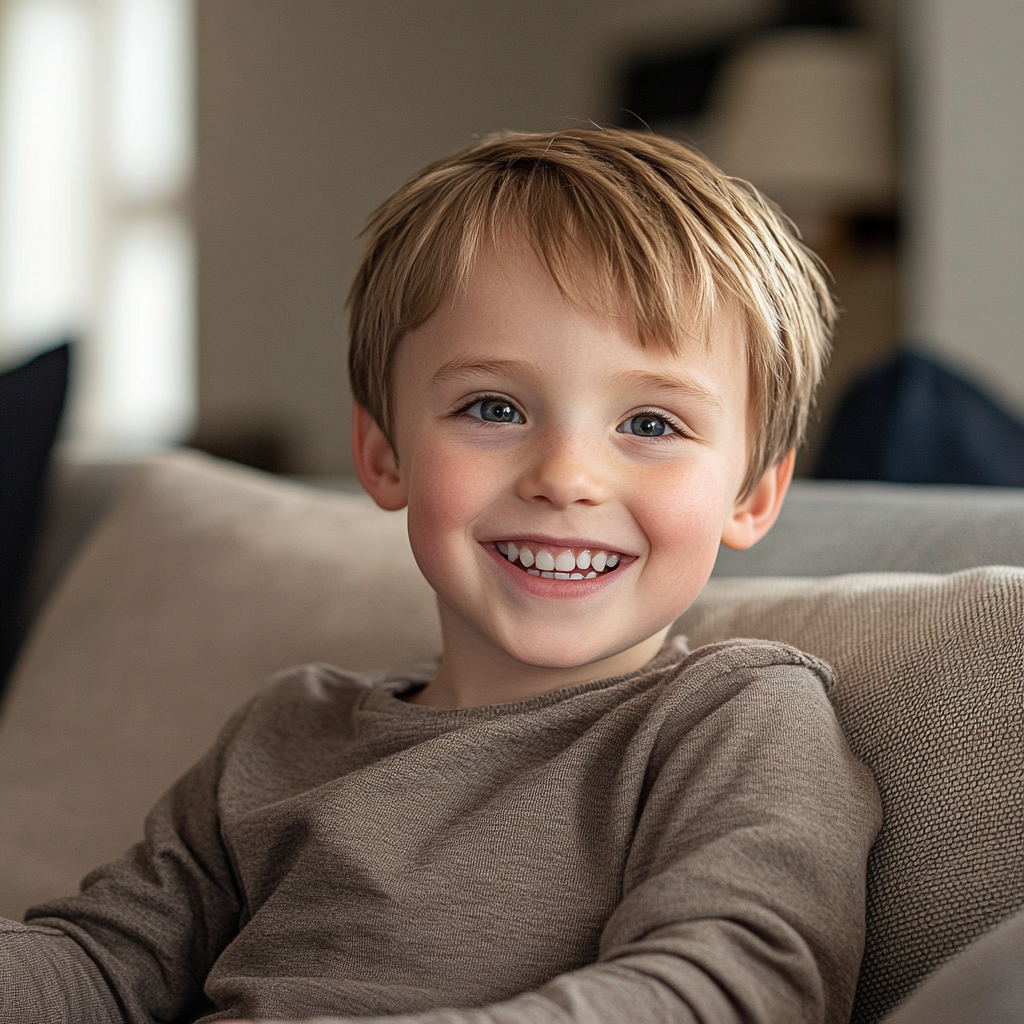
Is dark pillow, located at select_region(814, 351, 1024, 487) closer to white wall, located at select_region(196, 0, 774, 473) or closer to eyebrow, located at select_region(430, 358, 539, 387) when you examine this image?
eyebrow, located at select_region(430, 358, 539, 387)

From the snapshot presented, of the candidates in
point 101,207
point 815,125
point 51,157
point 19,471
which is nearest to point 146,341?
point 101,207

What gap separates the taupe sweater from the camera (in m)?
0.60

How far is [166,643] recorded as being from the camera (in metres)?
1.20

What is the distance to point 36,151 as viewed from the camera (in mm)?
4973

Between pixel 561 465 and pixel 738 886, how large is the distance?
0.84 ft

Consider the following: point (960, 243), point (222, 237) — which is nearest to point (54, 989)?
point (960, 243)

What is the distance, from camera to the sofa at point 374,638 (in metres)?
0.70

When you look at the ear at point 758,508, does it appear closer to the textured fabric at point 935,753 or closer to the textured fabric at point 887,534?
the textured fabric at point 935,753

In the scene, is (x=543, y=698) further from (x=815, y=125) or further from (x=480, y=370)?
(x=815, y=125)

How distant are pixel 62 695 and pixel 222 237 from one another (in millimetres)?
3992

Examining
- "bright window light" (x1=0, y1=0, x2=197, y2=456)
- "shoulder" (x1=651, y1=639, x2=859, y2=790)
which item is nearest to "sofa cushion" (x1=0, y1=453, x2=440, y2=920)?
"shoulder" (x1=651, y1=639, x2=859, y2=790)

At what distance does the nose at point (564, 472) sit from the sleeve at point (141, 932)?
0.34 metres

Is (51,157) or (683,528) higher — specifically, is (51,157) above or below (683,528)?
above

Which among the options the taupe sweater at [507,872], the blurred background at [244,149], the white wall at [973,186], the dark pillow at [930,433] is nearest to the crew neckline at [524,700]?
the taupe sweater at [507,872]
